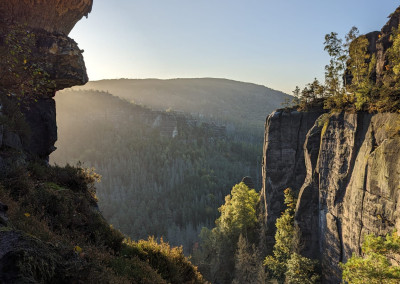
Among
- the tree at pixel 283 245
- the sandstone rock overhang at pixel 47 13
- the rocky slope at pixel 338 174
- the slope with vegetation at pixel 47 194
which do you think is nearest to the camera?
the slope with vegetation at pixel 47 194

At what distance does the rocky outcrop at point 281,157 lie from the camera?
32.4 metres

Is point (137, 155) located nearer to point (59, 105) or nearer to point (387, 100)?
point (59, 105)

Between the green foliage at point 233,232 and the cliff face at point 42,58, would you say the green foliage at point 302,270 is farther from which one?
the cliff face at point 42,58

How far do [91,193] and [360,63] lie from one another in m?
22.9

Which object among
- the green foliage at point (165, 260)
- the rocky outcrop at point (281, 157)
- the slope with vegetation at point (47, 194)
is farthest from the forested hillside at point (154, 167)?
the slope with vegetation at point (47, 194)

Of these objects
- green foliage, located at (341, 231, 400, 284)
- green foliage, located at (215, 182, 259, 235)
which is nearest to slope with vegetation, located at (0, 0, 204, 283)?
green foliage, located at (341, 231, 400, 284)

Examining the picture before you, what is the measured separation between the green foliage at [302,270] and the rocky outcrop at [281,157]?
9.64 meters

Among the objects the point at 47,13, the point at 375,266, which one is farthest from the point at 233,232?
the point at 47,13

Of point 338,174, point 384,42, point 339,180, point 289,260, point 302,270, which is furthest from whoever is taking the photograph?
point 289,260

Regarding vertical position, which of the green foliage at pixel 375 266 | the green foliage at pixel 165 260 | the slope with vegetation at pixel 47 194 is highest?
the slope with vegetation at pixel 47 194

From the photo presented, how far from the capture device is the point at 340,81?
23312 mm

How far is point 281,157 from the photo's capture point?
33812mm

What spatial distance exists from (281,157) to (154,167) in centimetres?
11832

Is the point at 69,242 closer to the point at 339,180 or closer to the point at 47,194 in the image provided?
the point at 47,194
